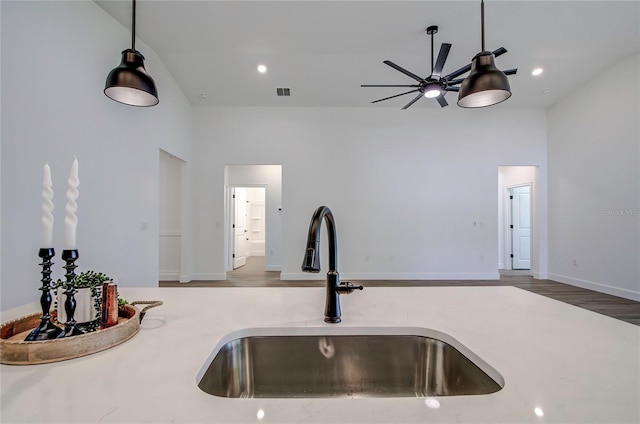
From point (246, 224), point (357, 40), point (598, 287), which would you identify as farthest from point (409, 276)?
point (246, 224)

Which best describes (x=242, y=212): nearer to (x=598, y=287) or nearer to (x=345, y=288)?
(x=345, y=288)

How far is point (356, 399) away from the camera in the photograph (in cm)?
49

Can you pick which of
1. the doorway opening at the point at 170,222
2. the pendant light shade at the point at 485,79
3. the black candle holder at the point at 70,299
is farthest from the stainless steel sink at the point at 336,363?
the doorway opening at the point at 170,222

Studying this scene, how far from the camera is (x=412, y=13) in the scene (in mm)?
3189

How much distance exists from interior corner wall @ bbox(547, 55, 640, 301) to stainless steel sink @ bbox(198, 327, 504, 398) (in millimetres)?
5173

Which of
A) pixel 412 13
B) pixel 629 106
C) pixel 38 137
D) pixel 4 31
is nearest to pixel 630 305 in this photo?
pixel 629 106

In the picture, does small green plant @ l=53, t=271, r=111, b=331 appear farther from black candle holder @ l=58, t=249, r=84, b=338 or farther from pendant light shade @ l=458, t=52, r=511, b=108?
pendant light shade @ l=458, t=52, r=511, b=108

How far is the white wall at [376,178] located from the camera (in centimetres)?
519

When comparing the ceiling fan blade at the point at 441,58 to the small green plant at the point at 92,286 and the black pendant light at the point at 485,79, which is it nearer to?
the black pendant light at the point at 485,79

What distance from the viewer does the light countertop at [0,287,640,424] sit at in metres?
→ 0.46

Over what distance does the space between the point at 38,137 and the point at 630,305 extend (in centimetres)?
676

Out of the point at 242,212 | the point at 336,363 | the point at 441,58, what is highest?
the point at 441,58

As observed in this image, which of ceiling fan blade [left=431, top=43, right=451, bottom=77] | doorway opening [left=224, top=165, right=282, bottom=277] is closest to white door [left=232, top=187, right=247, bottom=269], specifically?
doorway opening [left=224, top=165, right=282, bottom=277]

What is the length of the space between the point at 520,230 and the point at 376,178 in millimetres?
3857
